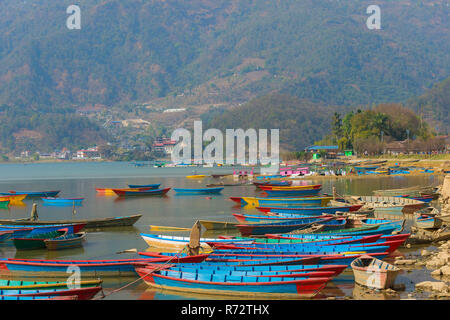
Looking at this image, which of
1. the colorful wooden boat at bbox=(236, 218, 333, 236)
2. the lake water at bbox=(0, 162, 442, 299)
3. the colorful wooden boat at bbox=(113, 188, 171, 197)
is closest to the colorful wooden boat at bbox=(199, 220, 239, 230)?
the colorful wooden boat at bbox=(236, 218, 333, 236)

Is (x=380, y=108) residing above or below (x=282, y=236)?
above

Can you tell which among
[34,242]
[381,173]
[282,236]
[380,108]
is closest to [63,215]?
[34,242]

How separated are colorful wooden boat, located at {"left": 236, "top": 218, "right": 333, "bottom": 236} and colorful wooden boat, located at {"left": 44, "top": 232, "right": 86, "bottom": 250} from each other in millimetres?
8555

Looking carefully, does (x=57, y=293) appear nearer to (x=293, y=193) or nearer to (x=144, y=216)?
(x=144, y=216)

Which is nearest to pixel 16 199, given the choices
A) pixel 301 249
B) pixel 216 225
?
pixel 216 225

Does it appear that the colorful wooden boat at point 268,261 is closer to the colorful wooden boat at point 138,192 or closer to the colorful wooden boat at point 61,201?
the colorful wooden boat at point 61,201

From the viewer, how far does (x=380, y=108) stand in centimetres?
15762

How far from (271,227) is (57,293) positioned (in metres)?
15.5

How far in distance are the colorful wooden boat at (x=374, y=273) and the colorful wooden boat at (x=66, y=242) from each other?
15.6m

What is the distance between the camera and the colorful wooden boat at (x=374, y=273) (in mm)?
19891

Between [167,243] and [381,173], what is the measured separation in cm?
6702
